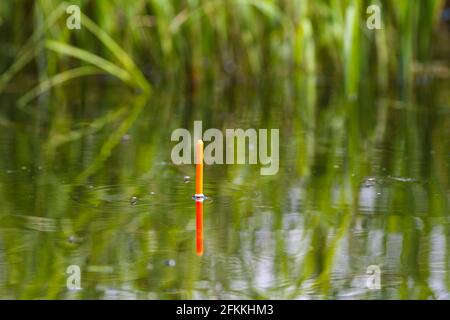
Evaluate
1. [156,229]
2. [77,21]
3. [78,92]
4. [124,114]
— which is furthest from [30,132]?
[156,229]

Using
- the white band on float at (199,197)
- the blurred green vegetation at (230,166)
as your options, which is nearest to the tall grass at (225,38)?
the blurred green vegetation at (230,166)

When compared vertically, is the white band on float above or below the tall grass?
below

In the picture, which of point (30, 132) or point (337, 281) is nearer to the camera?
point (337, 281)

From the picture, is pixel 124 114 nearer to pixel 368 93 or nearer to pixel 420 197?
pixel 368 93

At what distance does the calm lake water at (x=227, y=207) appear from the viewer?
2.95m

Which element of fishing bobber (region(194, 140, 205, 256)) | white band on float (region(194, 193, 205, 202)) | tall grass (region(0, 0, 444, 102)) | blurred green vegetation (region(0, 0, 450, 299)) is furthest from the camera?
tall grass (region(0, 0, 444, 102))

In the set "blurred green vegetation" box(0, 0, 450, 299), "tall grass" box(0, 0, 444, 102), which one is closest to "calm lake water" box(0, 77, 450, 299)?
"blurred green vegetation" box(0, 0, 450, 299)

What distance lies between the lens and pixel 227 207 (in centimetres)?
379

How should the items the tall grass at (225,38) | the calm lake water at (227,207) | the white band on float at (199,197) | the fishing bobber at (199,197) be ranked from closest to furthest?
1. the calm lake water at (227,207)
2. the fishing bobber at (199,197)
3. the white band on float at (199,197)
4. the tall grass at (225,38)

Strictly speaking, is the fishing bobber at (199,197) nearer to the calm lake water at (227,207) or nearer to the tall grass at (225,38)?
the calm lake water at (227,207)

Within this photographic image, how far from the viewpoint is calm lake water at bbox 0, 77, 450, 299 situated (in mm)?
2953

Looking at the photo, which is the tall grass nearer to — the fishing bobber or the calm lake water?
the calm lake water
